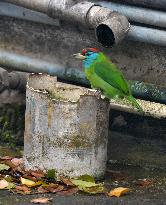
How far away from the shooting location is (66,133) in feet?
19.2

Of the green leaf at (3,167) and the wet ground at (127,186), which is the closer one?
the wet ground at (127,186)

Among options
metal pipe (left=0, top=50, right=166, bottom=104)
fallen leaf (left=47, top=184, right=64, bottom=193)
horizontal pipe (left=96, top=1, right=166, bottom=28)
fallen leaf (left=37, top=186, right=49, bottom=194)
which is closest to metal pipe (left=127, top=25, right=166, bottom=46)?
horizontal pipe (left=96, top=1, right=166, bottom=28)

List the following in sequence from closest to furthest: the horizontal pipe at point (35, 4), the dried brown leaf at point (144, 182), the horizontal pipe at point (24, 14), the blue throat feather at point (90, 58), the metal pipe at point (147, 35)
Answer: the dried brown leaf at point (144, 182) → the blue throat feather at point (90, 58) → the metal pipe at point (147, 35) → the horizontal pipe at point (35, 4) → the horizontal pipe at point (24, 14)

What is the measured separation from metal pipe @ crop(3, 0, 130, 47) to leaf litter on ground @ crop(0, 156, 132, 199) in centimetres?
157

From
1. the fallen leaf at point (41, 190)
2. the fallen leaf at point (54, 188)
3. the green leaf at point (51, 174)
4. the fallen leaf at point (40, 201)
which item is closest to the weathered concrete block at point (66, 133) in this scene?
the green leaf at point (51, 174)

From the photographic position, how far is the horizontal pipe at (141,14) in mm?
6859

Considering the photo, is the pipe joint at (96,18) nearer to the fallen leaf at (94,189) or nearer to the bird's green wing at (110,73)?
the bird's green wing at (110,73)

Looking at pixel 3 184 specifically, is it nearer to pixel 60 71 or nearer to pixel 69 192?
pixel 69 192

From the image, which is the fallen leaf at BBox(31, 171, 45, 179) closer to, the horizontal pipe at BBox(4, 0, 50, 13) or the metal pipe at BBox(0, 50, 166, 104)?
the metal pipe at BBox(0, 50, 166, 104)

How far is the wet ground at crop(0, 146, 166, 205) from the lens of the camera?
5.57 m

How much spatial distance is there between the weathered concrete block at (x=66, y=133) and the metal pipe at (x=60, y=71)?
1172 millimetres

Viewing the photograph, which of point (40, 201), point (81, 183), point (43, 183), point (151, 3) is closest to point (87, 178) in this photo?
point (81, 183)

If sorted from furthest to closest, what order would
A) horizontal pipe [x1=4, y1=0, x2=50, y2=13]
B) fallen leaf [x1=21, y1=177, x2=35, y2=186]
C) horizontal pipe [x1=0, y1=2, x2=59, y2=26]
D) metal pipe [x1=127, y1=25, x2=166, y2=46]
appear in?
horizontal pipe [x1=0, y1=2, x2=59, y2=26] → horizontal pipe [x1=4, y1=0, x2=50, y2=13] → metal pipe [x1=127, y1=25, x2=166, y2=46] → fallen leaf [x1=21, y1=177, x2=35, y2=186]

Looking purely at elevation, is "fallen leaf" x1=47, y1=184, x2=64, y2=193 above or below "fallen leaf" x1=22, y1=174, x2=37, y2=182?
below
